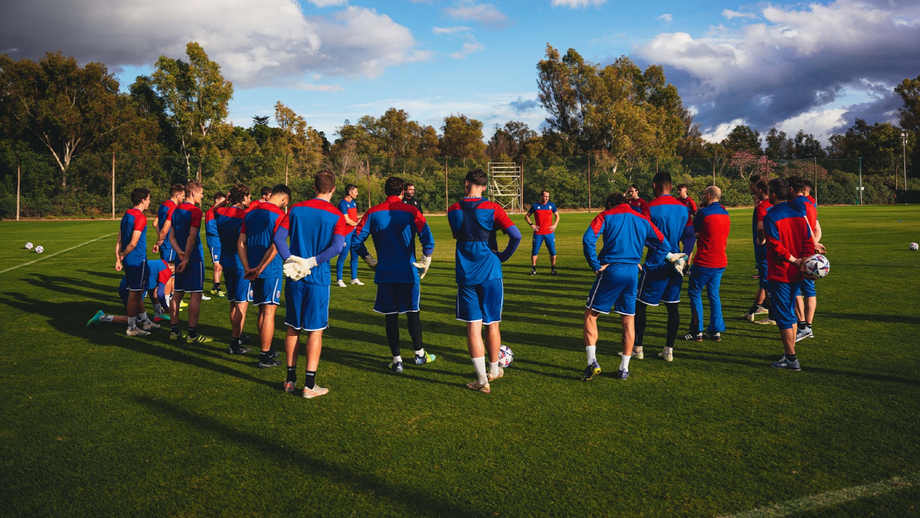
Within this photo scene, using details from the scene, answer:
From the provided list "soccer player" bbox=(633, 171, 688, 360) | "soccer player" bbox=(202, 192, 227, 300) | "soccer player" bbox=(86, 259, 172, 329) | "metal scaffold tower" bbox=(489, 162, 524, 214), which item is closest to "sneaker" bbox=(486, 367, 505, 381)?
"soccer player" bbox=(633, 171, 688, 360)

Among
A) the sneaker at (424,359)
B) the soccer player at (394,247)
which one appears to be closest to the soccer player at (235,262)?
the soccer player at (394,247)

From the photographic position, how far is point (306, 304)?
510cm

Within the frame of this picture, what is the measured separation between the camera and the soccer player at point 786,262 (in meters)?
5.75

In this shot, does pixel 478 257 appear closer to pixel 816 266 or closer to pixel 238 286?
pixel 238 286

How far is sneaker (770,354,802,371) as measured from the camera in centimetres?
586

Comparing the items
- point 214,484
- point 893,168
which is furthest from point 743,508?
point 893,168

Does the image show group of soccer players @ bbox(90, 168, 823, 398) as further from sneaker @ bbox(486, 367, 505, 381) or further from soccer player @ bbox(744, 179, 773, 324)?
soccer player @ bbox(744, 179, 773, 324)

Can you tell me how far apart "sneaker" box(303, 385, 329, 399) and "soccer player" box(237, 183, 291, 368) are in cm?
115

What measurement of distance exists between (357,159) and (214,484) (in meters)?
40.6

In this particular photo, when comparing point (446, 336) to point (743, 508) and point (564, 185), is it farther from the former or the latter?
point (564, 185)

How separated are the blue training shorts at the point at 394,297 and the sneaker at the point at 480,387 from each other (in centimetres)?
107

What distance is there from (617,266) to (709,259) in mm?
2107

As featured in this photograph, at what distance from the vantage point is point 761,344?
6977 millimetres

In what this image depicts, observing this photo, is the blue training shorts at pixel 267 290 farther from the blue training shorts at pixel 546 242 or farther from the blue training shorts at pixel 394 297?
the blue training shorts at pixel 546 242
